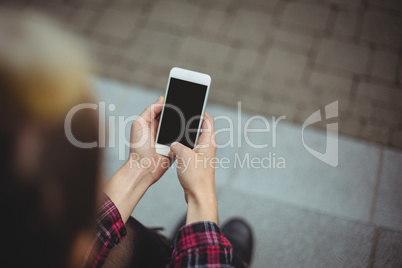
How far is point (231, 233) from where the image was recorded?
6.26ft

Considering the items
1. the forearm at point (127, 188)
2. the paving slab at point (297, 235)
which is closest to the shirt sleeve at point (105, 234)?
the forearm at point (127, 188)

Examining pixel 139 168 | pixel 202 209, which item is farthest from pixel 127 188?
pixel 202 209

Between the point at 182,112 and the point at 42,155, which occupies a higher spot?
the point at 182,112

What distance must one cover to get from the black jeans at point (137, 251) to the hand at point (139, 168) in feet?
0.28

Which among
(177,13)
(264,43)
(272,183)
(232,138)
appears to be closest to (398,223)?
(272,183)

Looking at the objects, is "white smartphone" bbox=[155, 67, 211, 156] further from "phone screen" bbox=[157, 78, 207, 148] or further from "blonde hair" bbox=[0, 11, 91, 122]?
"blonde hair" bbox=[0, 11, 91, 122]

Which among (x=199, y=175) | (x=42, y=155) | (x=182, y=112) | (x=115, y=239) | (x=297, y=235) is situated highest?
(x=182, y=112)

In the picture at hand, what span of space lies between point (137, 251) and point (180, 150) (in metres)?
0.46

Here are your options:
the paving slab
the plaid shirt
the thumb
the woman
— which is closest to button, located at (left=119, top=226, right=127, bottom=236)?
the plaid shirt

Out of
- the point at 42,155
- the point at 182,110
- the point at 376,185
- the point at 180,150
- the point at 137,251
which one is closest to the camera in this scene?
the point at 42,155

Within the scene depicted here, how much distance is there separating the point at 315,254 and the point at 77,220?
175 centimetres

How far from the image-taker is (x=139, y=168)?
4.91 feet

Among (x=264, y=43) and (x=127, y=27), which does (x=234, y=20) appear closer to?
(x=264, y=43)

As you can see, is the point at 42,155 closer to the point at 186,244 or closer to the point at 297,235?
the point at 186,244
